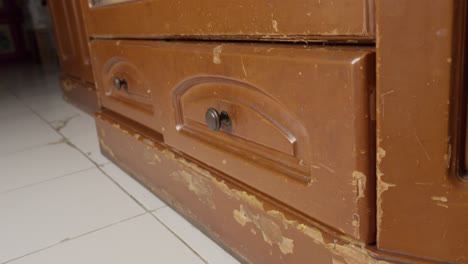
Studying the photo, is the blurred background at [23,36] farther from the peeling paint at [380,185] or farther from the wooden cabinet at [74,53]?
the peeling paint at [380,185]

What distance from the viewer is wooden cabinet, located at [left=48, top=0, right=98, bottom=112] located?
1.62 metres

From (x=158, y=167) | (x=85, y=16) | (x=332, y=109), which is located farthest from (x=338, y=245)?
(x=85, y=16)

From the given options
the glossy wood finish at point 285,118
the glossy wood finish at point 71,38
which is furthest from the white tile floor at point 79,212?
the glossy wood finish at point 71,38

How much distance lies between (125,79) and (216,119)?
0.41 m

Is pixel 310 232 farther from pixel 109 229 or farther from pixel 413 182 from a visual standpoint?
pixel 109 229

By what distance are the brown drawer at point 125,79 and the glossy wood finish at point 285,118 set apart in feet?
0.25

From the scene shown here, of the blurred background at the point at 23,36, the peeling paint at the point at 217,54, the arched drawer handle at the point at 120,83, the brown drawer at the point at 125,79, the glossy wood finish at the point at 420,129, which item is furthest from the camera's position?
the blurred background at the point at 23,36

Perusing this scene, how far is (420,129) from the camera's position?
0.40 metres

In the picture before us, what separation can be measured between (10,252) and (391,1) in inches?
29.1

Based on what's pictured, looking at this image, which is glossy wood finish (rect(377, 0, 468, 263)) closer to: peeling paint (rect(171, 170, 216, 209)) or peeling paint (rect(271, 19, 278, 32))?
peeling paint (rect(271, 19, 278, 32))

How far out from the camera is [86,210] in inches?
36.0

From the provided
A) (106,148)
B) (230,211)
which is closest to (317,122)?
(230,211)

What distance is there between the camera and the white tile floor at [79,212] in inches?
29.4

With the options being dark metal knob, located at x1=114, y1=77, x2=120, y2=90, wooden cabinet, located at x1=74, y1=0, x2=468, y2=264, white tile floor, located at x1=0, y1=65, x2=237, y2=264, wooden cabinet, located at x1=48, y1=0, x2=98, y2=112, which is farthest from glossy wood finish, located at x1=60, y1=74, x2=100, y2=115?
wooden cabinet, located at x1=74, y1=0, x2=468, y2=264
